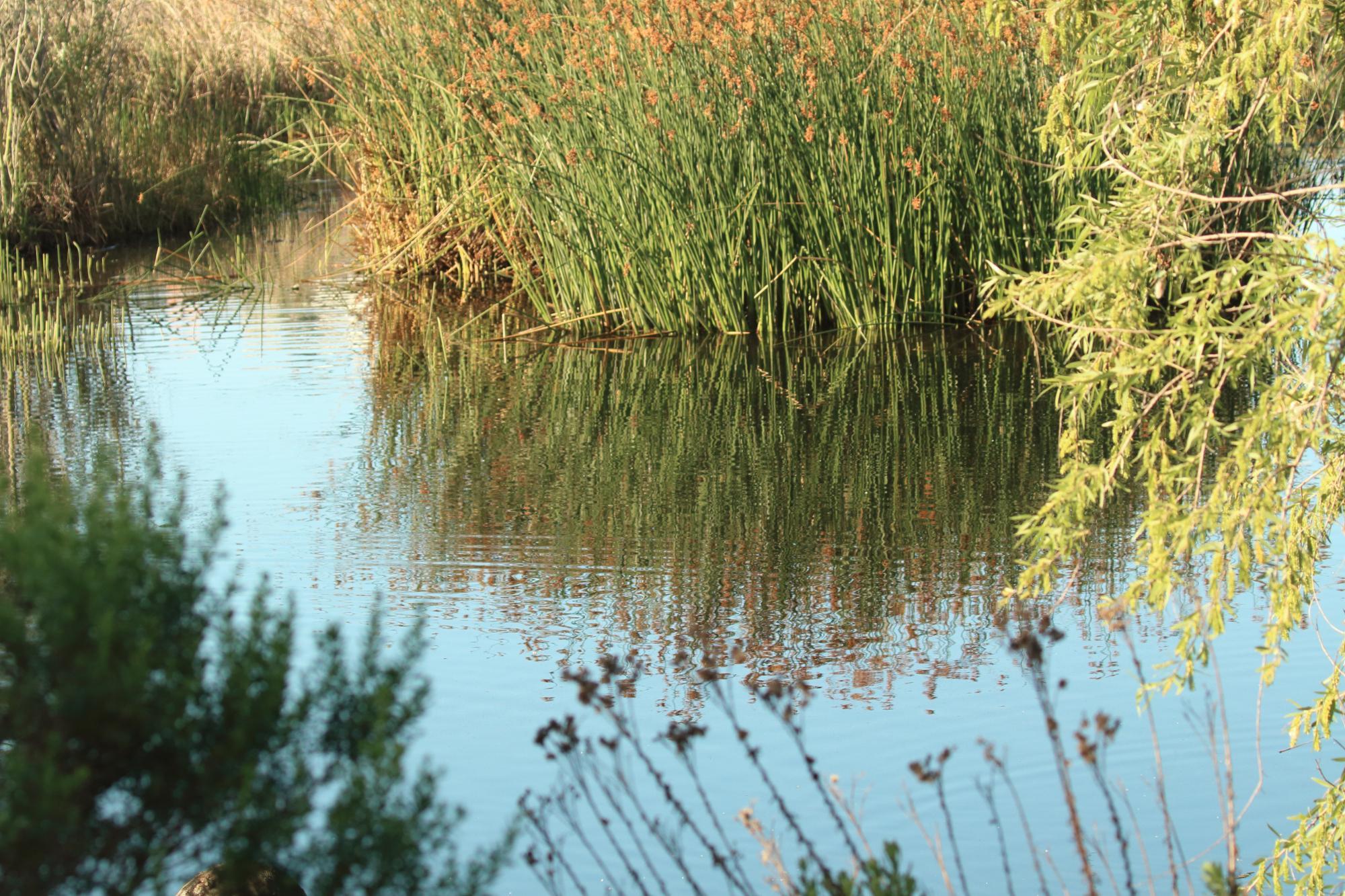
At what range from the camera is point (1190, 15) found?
3180mm

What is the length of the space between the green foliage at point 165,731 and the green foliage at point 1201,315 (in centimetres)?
119

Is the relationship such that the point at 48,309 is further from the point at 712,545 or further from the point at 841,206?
the point at 712,545

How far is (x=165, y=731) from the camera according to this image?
1687mm

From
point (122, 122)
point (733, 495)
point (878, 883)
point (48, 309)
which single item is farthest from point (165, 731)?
point (122, 122)

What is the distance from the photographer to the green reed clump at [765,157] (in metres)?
7.18

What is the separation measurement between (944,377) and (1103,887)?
14.6 feet

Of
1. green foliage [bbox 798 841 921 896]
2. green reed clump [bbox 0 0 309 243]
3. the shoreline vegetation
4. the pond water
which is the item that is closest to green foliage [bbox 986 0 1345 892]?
the shoreline vegetation

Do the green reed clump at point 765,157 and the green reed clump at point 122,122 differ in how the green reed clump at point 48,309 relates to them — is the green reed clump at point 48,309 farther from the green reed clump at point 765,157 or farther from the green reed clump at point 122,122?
the green reed clump at point 765,157

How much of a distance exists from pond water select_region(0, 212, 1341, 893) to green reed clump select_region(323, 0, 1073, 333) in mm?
315

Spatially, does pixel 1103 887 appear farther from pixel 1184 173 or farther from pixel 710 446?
pixel 710 446

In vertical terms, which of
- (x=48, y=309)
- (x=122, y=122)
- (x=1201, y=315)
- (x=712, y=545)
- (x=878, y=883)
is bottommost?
(x=712, y=545)

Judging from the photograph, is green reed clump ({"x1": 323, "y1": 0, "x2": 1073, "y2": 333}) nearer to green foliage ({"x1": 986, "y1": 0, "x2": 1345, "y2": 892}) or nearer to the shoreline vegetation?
the shoreline vegetation

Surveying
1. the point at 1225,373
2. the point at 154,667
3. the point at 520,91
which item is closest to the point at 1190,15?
the point at 1225,373

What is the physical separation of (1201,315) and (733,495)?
2.71 metres
